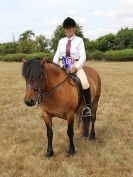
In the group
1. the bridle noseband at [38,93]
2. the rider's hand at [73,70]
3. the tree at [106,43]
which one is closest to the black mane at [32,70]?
the bridle noseband at [38,93]

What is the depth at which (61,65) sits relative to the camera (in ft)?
24.5

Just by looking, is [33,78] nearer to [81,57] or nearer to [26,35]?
[81,57]

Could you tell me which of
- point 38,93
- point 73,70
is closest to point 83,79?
point 73,70

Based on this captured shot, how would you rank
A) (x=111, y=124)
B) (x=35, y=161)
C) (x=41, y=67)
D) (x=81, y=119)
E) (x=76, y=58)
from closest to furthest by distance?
(x=41, y=67)
(x=35, y=161)
(x=76, y=58)
(x=81, y=119)
(x=111, y=124)

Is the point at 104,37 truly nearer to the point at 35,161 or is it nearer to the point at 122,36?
the point at 122,36

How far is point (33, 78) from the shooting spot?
6176 millimetres

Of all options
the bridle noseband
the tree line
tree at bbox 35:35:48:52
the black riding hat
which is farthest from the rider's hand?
tree at bbox 35:35:48:52

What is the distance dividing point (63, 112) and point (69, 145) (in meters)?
1.06

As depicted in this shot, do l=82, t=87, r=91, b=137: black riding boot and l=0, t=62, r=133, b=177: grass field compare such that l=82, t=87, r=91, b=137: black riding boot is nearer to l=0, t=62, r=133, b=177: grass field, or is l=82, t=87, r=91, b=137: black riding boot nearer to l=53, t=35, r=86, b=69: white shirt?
l=0, t=62, r=133, b=177: grass field

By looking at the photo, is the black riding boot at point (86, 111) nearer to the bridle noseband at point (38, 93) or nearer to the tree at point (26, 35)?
the bridle noseband at point (38, 93)

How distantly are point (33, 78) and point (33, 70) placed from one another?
140 millimetres

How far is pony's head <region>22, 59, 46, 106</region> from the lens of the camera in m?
6.14

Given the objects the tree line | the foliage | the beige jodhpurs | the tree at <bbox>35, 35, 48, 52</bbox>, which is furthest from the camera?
the tree at <bbox>35, 35, 48, 52</bbox>

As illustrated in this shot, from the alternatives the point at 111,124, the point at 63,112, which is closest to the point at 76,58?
the point at 63,112
